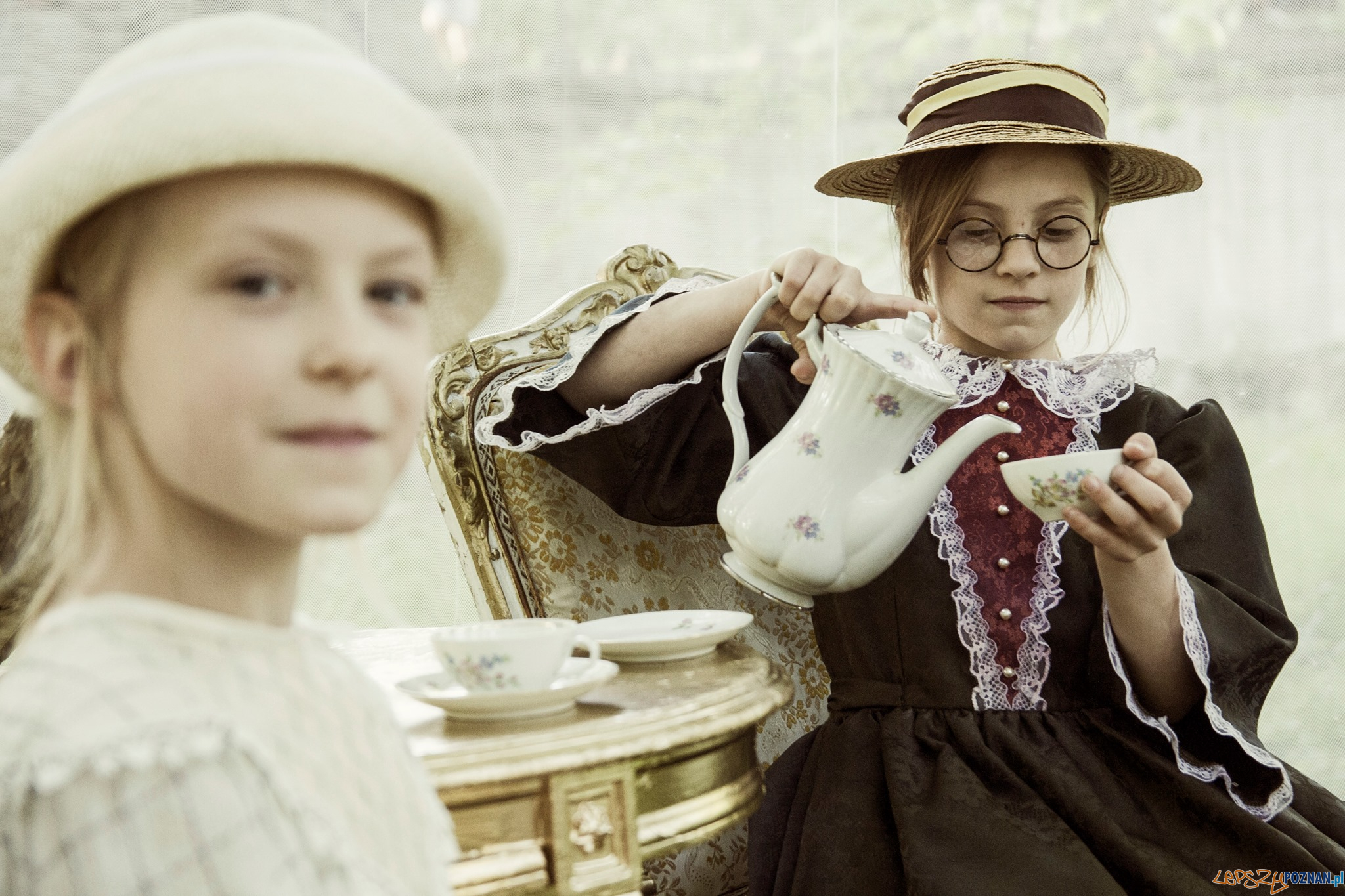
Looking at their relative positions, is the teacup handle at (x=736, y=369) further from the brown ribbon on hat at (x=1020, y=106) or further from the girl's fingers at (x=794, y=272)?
the brown ribbon on hat at (x=1020, y=106)

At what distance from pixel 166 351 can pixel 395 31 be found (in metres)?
1.59

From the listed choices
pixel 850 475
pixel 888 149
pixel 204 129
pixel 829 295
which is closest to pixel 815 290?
pixel 829 295

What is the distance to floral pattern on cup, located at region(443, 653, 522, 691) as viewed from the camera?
29.7 inches

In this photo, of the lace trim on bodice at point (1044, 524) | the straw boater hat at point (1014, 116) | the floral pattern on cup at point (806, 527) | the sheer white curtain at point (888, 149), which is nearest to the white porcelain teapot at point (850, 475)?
the floral pattern on cup at point (806, 527)

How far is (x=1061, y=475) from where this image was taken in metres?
0.96

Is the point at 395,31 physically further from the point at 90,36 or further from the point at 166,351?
the point at 166,351

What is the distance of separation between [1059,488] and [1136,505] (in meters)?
0.08

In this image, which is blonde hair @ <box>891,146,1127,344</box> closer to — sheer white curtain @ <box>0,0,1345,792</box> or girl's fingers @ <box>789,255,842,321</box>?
girl's fingers @ <box>789,255,842,321</box>

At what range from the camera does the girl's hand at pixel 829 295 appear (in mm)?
1102

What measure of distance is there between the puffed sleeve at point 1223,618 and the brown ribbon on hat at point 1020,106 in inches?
14.4

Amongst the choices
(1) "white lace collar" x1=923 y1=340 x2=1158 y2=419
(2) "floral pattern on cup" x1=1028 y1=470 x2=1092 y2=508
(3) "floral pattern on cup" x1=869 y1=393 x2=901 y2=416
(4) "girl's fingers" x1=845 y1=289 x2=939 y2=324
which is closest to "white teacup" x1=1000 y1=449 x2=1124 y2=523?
(2) "floral pattern on cup" x1=1028 y1=470 x2=1092 y2=508

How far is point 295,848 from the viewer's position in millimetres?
427

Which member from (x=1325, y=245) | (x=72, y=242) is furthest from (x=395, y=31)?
(x=1325, y=245)

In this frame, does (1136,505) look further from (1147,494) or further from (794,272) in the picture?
(794,272)
